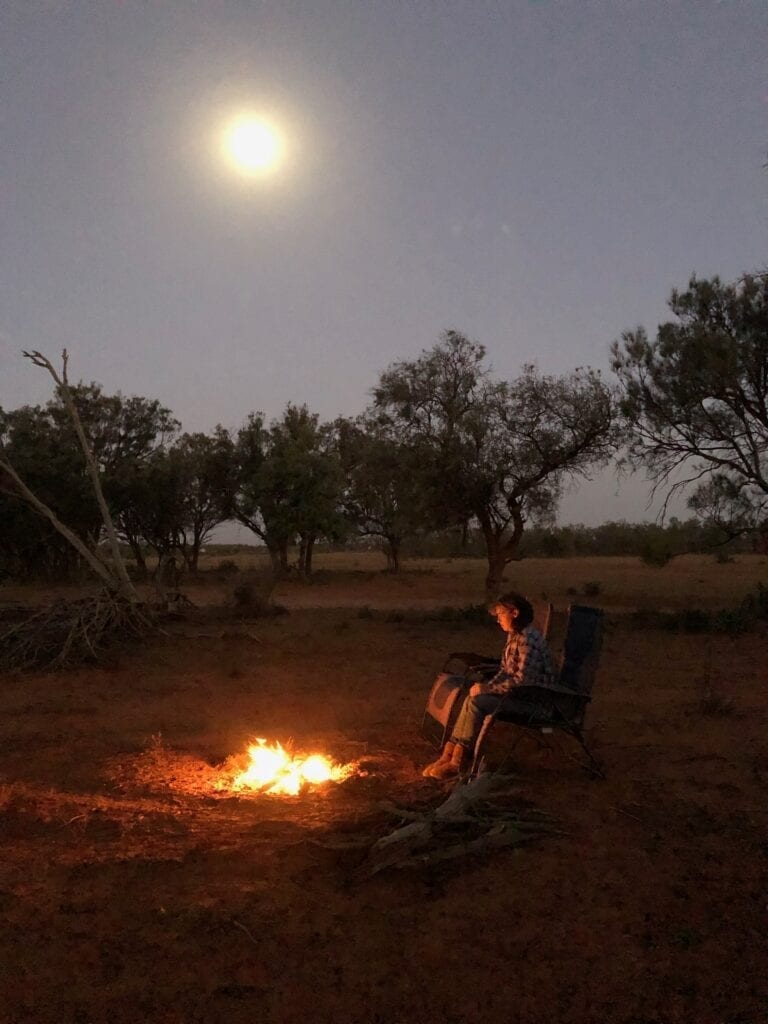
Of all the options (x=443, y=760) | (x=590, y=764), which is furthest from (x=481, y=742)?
(x=590, y=764)

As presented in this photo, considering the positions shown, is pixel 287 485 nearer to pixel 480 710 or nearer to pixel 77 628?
pixel 77 628

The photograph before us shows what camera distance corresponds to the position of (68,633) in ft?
36.2

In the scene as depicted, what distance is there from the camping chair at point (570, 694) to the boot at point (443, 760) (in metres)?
0.29

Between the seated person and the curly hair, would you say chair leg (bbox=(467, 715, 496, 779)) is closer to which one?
the seated person

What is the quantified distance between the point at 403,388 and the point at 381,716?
11.8 m

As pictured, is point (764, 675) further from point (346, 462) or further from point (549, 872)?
point (346, 462)

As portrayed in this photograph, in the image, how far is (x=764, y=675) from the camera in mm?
9656

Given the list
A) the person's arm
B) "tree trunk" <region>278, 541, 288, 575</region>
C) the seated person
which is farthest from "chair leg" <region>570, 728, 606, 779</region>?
"tree trunk" <region>278, 541, 288, 575</region>

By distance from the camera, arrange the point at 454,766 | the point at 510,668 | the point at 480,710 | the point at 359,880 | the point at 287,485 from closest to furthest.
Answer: the point at 359,880, the point at 480,710, the point at 454,766, the point at 510,668, the point at 287,485

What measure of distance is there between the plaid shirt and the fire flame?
1322mm

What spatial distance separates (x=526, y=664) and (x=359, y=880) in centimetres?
225

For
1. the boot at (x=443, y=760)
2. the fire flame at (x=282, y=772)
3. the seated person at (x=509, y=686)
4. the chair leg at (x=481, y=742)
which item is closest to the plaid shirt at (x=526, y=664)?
the seated person at (x=509, y=686)

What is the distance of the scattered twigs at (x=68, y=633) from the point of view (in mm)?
10445

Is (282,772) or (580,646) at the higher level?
(580,646)
